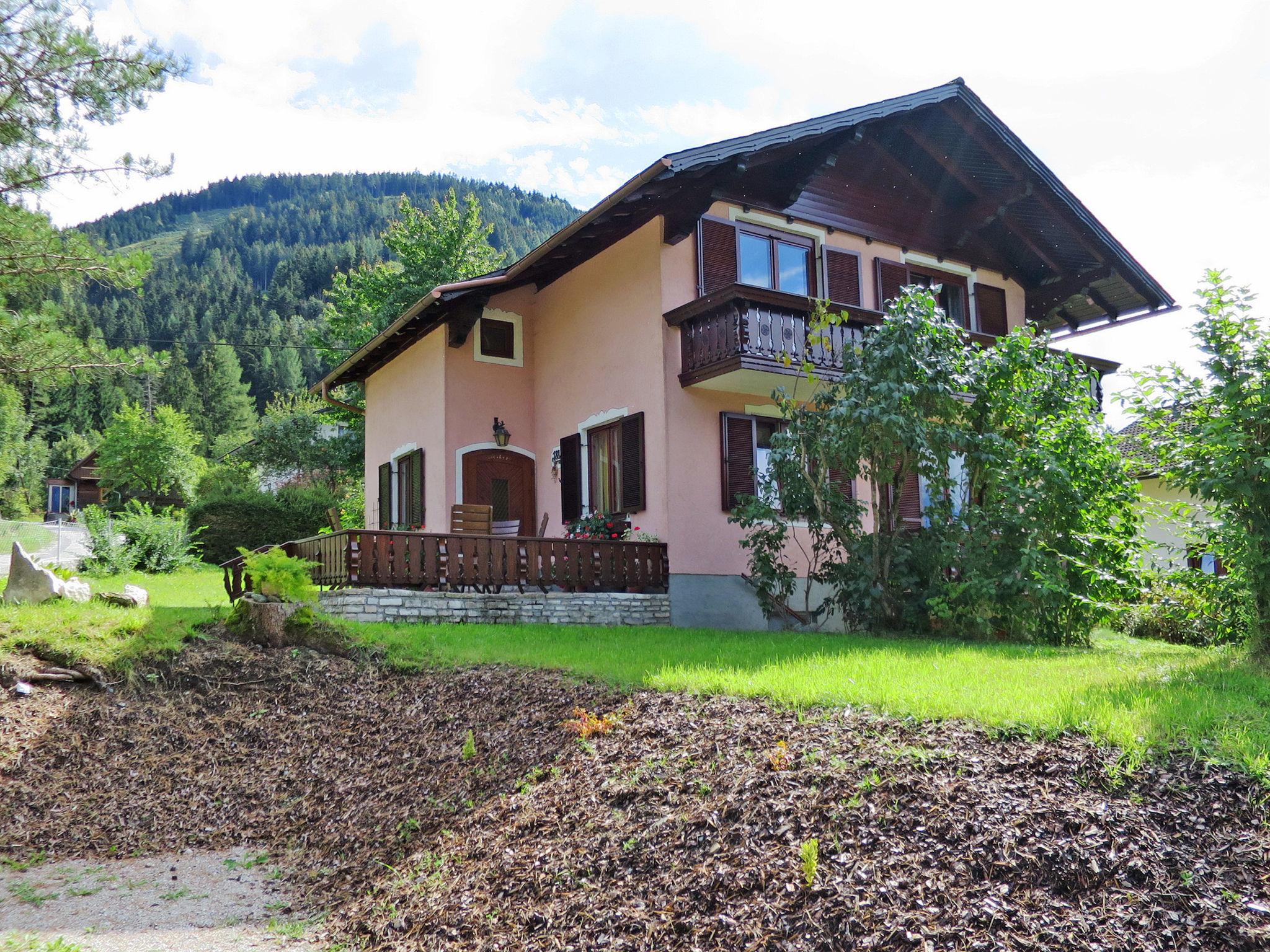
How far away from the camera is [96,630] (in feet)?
27.4

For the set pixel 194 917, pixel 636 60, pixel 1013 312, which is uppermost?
pixel 636 60

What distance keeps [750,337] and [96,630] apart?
7877 mm

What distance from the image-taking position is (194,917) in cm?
511

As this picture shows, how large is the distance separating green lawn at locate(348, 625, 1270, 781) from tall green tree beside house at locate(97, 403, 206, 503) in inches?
1419

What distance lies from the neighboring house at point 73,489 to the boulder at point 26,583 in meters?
58.2

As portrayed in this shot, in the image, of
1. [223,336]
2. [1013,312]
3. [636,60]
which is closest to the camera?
[636,60]

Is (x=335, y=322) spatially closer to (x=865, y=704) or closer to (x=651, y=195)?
(x=651, y=195)

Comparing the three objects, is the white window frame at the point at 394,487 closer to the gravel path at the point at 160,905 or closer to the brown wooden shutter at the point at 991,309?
the brown wooden shutter at the point at 991,309

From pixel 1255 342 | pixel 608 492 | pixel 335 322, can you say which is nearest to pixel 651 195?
pixel 608 492

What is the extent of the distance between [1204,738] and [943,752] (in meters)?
1.15

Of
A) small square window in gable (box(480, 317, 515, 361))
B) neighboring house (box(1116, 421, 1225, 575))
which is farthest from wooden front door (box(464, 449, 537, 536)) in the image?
neighboring house (box(1116, 421, 1225, 575))

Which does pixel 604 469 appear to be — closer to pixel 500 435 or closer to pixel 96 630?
pixel 500 435

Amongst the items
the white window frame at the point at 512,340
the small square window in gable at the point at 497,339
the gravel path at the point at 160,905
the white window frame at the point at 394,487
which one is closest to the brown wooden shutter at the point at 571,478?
the white window frame at the point at 512,340

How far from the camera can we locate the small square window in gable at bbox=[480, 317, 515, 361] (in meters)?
16.2
